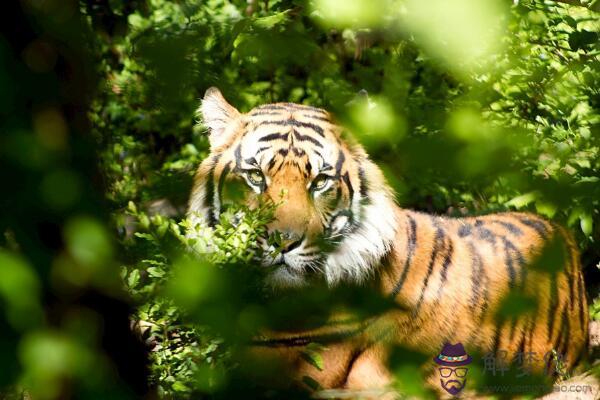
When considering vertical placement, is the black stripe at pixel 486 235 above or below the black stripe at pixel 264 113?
below

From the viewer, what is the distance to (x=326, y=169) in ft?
11.1

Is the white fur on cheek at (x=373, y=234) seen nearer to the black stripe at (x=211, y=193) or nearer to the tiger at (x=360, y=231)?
the tiger at (x=360, y=231)

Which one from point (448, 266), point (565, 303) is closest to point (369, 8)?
point (448, 266)

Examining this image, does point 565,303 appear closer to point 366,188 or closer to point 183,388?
point 366,188

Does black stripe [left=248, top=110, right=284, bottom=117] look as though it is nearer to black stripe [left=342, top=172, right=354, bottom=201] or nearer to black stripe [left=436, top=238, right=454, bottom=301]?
black stripe [left=342, top=172, right=354, bottom=201]

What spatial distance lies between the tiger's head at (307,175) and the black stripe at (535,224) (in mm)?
724

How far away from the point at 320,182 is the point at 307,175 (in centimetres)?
8

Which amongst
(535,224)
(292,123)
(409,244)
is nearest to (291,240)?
(292,123)

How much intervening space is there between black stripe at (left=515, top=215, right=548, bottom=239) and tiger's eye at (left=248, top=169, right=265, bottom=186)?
1328 millimetres

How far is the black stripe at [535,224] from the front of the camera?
12.1ft

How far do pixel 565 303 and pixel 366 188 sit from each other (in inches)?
48.5

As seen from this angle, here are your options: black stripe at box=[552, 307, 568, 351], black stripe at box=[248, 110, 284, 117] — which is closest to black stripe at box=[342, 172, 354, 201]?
black stripe at box=[248, 110, 284, 117]

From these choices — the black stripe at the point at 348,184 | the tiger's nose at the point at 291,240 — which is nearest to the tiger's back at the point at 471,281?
the black stripe at the point at 348,184

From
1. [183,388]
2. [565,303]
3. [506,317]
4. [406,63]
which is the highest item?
[406,63]
